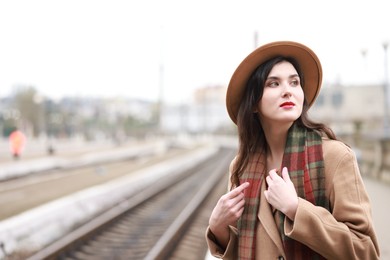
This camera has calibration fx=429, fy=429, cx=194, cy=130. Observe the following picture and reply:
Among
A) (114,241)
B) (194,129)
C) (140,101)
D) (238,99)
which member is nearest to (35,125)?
(194,129)

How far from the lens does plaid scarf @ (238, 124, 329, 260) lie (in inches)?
65.4

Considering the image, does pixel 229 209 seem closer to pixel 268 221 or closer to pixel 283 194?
pixel 268 221

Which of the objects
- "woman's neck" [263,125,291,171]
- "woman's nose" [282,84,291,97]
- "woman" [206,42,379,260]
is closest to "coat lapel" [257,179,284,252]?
"woman" [206,42,379,260]

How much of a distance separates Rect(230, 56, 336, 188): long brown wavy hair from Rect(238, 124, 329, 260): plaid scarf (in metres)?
0.05

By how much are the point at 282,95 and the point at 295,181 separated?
0.36 meters

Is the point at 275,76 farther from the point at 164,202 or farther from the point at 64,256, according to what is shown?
the point at 164,202

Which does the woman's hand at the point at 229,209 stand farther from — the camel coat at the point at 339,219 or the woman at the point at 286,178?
the camel coat at the point at 339,219

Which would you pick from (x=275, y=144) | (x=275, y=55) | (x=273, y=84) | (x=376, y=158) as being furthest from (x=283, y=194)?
(x=376, y=158)

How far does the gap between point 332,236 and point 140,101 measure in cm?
18926

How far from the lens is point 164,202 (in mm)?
12281

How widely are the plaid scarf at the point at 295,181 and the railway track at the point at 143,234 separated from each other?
4451mm

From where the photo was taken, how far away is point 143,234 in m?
8.30

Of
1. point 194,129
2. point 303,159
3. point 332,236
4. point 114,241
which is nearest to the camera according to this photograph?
point 332,236

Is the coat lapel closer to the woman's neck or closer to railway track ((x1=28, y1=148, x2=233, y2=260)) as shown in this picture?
the woman's neck
